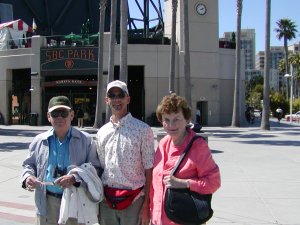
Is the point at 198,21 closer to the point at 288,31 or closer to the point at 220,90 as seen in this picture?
the point at 220,90

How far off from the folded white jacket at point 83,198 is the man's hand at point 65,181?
0.05 m

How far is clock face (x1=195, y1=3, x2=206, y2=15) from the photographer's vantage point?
124 ft

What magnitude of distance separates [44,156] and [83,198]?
0.52 m

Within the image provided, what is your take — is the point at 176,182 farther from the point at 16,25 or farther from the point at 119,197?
the point at 16,25

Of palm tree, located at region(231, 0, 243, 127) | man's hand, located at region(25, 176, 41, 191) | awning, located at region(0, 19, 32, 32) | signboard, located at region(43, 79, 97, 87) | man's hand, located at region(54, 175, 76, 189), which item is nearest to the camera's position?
man's hand, located at region(54, 175, 76, 189)

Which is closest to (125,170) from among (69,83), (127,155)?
(127,155)

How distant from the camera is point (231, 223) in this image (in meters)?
6.89

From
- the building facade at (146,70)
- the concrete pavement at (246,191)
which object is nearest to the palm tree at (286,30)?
the building facade at (146,70)

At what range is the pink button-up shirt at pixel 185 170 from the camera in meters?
3.65

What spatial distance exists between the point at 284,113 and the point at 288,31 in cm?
2859

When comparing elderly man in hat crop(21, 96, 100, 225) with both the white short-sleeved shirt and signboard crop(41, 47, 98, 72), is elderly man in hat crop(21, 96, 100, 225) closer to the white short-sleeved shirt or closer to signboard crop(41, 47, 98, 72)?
the white short-sleeved shirt

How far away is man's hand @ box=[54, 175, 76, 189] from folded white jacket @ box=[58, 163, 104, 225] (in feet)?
0.16

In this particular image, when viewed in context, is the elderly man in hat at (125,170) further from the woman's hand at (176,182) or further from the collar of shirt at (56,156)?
the woman's hand at (176,182)

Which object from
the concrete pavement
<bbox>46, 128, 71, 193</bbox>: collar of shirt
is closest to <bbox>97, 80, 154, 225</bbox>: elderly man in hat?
<bbox>46, 128, 71, 193</bbox>: collar of shirt
